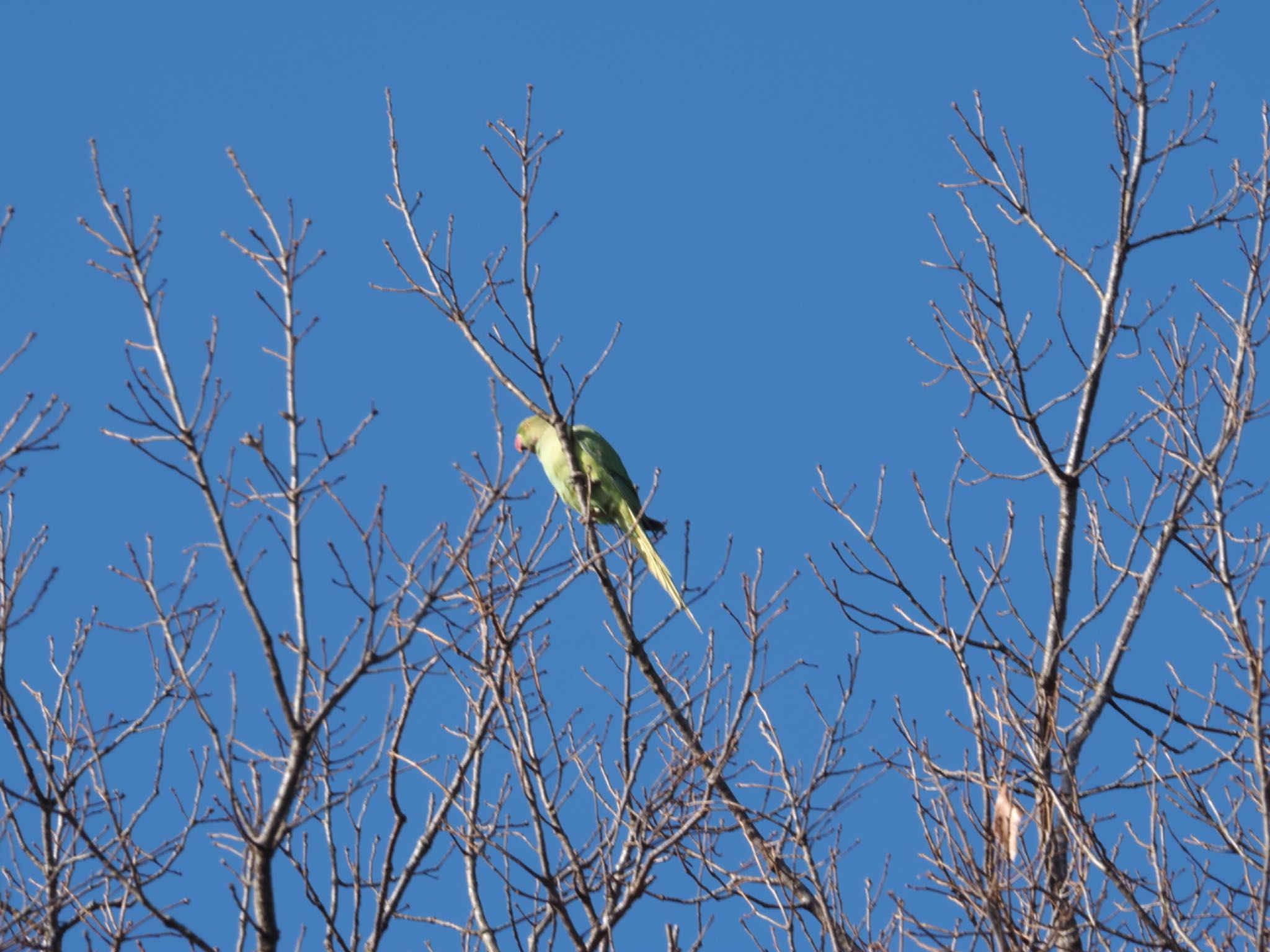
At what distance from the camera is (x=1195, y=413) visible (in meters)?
5.76

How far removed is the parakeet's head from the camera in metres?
8.92

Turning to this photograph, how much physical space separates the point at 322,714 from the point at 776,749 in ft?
6.23

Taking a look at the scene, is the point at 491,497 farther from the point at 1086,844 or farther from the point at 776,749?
the point at 1086,844

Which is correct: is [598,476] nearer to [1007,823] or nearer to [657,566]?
[657,566]

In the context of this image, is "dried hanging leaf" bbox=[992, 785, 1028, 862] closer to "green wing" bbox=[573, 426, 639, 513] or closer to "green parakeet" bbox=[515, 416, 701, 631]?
"green parakeet" bbox=[515, 416, 701, 631]

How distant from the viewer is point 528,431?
9.23 m

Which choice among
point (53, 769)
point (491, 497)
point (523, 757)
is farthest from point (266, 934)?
point (53, 769)

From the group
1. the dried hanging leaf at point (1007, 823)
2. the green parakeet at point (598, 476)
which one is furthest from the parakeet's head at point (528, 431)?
the dried hanging leaf at point (1007, 823)

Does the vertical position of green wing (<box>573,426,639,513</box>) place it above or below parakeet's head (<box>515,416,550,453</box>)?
below

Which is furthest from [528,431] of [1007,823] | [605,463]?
[1007,823]

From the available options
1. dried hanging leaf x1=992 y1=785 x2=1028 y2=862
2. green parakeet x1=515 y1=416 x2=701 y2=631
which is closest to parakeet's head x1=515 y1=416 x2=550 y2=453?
green parakeet x1=515 y1=416 x2=701 y2=631

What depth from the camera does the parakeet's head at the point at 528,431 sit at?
8.92 metres

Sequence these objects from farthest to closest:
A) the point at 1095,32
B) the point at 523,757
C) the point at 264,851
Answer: the point at 1095,32 → the point at 523,757 → the point at 264,851

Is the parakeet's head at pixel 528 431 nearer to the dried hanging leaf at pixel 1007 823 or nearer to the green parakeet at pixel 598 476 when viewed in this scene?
the green parakeet at pixel 598 476
